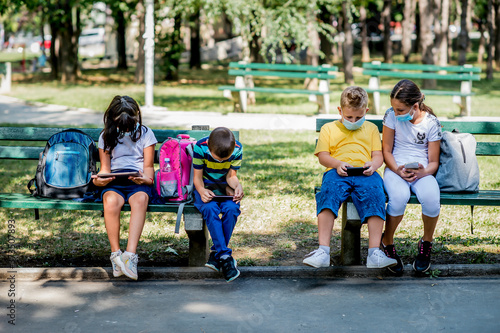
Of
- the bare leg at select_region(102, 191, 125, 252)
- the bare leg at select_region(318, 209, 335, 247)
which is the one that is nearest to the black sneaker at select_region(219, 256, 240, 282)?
the bare leg at select_region(318, 209, 335, 247)

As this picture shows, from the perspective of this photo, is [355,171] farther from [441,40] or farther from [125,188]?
[441,40]

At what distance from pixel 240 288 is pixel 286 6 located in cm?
1288

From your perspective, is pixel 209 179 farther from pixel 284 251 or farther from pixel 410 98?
pixel 410 98

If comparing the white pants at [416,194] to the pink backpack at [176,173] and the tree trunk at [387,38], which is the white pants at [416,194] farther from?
the tree trunk at [387,38]

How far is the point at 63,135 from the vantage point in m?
4.97

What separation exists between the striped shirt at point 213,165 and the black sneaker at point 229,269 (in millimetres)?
512

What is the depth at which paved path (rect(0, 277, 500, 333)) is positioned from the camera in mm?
3807

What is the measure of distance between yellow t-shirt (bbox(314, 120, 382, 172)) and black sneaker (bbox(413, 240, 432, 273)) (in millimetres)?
735

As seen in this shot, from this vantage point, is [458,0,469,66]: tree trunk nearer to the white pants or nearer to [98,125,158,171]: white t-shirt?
the white pants

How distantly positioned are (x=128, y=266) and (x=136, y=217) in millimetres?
352

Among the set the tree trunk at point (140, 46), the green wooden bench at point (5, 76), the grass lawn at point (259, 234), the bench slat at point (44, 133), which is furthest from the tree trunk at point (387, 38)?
the bench slat at point (44, 133)

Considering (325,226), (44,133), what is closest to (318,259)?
(325,226)

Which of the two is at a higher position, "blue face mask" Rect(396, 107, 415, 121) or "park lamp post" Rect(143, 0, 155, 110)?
"park lamp post" Rect(143, 0, 155, 110)

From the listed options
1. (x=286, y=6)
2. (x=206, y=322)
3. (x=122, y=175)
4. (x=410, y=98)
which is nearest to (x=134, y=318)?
(x=206, y=322)
